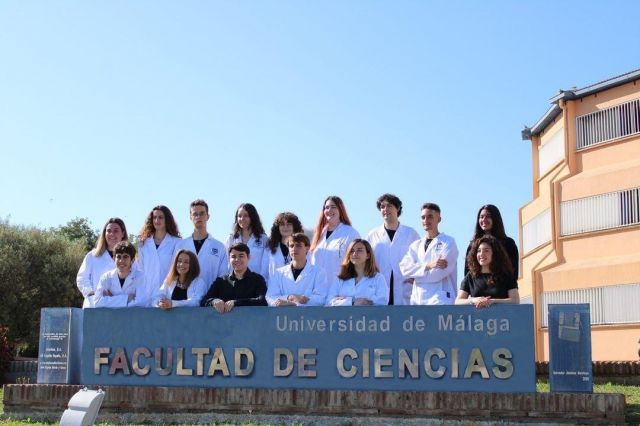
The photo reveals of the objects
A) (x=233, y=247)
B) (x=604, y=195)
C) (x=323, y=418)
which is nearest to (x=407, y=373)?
(x=323, y=418)

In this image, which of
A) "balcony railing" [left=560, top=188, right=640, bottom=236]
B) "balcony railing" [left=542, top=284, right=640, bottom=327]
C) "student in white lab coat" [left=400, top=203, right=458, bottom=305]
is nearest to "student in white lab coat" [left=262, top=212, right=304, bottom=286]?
"student in white lab coat" [left=400, top=203, right=458, bottom=305]

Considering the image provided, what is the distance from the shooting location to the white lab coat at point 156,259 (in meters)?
12.1

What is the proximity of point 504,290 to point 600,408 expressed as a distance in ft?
5.14

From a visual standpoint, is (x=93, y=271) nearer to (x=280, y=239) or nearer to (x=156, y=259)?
(x=156, y=259)

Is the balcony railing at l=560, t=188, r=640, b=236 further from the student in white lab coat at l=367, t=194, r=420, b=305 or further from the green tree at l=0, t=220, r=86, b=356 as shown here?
the green tree at l=0, t=220, r=86, b=356

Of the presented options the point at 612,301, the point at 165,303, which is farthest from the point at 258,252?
the point at 612,301

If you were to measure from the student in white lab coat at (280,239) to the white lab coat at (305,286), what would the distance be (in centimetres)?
66

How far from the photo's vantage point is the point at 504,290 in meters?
10.1

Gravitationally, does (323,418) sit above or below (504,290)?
below

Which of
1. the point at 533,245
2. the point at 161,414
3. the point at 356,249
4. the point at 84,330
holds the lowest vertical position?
the point at 161,414

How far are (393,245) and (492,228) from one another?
1.73 m

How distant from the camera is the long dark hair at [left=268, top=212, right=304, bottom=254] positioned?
12.0 metres

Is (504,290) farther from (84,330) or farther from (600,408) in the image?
(84,330)

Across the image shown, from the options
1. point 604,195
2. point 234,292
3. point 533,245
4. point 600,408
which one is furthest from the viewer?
point 533,245
